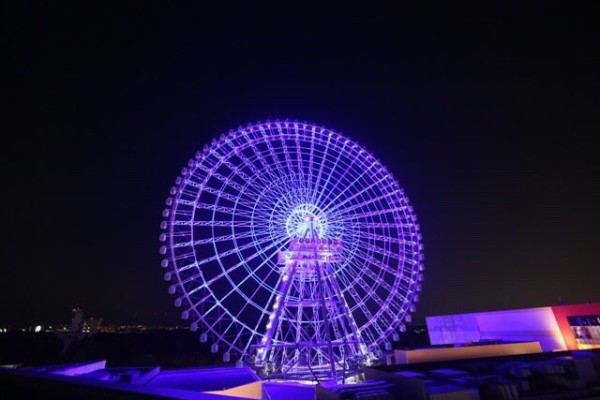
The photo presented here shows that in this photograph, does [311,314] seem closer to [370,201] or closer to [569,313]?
[370,201]

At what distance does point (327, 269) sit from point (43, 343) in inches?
2538

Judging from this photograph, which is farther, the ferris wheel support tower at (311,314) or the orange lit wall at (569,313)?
the orange lit wall at (569,313)

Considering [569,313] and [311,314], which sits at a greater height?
[569,313]

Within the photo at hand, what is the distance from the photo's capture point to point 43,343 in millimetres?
63344

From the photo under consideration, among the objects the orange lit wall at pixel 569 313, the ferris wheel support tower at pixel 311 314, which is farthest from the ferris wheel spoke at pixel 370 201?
the orange lit wall at pixel 569 313

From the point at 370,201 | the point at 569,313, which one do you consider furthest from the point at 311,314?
the point at 569,313

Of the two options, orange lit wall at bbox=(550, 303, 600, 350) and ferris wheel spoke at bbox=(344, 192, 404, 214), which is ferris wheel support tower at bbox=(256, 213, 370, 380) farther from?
orange lit wall at bbox=(550, 303, 600, 350)

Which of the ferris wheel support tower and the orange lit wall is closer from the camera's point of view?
the ferris wheel support tower

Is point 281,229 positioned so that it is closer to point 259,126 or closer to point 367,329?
point 259,126

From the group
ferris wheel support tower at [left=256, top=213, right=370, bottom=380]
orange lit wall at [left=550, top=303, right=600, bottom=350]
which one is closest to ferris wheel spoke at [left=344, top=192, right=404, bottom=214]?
ferris wheel support tower at [left=256, top=213, right=370, bottom=380]

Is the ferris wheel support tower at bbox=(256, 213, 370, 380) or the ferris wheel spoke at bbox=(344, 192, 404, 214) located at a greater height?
the ferris wheel spoke at bbox=(344, 192, 404, 214)

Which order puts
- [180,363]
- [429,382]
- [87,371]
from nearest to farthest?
[429,382], [87,371], [180,363]

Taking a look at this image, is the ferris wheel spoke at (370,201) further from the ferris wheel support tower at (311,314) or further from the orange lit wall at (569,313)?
the orange lit wall at (569,313)

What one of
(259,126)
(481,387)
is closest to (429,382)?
(481,387)
